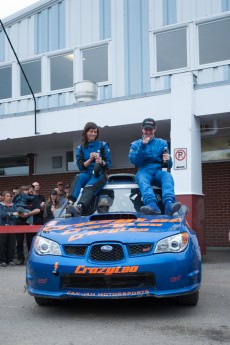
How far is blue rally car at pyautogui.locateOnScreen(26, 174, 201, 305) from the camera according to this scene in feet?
16.4

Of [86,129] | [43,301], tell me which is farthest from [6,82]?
[43,301]

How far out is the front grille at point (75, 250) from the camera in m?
5.16

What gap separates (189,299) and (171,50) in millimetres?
8382

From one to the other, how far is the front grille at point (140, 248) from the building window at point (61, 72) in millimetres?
9399

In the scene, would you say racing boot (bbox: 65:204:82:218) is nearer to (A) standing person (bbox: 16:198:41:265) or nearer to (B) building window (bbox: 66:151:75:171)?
(A) standing person (bbox: 16:198:41:265)

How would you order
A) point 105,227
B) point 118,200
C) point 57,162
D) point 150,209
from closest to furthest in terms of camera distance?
point 105,227
point 150,209
point 118,200
point 57,162

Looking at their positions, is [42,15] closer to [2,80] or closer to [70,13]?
[70,13]

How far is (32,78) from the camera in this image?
47.9 feet

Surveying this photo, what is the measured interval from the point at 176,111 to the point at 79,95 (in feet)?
8.88

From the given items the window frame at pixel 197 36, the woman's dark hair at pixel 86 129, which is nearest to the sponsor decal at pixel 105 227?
the woman's dark hair at pixel 86 129

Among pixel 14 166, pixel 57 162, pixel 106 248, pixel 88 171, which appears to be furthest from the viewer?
pixel 14 166

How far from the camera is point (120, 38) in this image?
43.2ft

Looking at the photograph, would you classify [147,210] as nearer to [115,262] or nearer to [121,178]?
[115,262]

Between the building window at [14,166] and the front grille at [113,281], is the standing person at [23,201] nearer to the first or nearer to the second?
the building window at [14,166]
